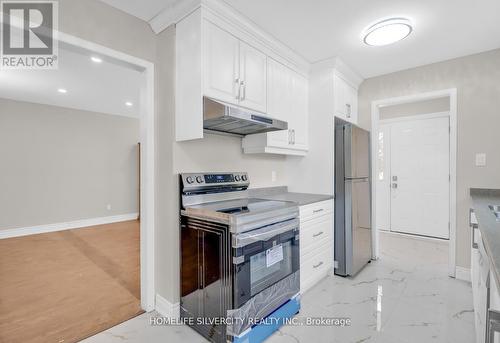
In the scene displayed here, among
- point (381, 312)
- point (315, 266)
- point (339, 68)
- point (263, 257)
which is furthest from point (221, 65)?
point (381, 312)

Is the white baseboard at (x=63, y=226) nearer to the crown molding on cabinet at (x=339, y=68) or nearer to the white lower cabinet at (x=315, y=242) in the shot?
the white lower cabinet at (x=315, y=242)

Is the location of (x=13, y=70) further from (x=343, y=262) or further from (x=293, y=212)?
(x=343, y=262)

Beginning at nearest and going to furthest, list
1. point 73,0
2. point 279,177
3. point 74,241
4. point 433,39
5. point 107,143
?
point 73,0
point 433,39
point 279,177
point 74,241
point 107,143

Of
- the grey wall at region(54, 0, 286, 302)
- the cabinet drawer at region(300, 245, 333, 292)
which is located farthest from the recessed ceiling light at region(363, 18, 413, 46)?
the cabinet drawer at region(300, 245, 333, 292)

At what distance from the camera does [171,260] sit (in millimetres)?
2049

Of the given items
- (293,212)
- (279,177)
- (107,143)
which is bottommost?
(293,212)

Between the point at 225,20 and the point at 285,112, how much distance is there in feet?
3.46

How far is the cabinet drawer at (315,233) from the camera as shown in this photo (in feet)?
7.71

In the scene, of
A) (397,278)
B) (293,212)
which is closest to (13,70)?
(293,212)

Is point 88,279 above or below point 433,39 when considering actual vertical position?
below

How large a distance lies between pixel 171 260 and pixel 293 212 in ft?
3.49

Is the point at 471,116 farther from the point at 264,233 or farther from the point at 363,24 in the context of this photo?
the point at 264,233

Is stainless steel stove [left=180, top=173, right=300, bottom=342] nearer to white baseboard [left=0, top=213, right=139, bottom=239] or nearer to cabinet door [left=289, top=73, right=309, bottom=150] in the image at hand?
cabinet door [left=289, top=73, right=309, bottom=150]

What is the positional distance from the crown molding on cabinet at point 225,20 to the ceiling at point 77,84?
2.57ft
